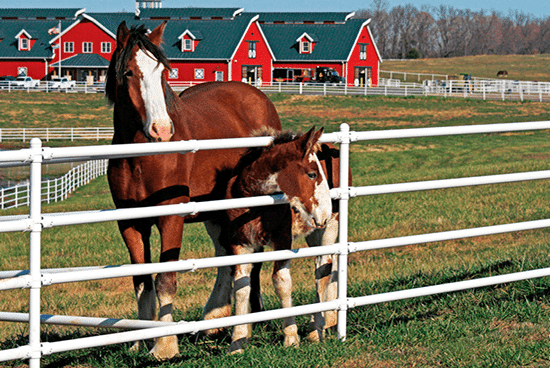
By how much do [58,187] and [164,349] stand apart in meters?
24.3

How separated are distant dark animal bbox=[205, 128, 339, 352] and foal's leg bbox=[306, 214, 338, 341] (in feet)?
0.12

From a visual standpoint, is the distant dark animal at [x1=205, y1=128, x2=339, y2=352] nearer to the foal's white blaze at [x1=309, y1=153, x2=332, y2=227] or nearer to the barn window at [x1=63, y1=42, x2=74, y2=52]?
the foal's white blaze at [x1=309, y1=153, x2=332, y2=227]

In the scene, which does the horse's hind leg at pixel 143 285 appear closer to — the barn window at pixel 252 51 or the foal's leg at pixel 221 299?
the foal's leg at pixel 221 299


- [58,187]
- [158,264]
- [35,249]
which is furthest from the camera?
[58,187]

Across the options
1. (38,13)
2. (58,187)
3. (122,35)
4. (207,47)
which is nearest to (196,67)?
(207,47)

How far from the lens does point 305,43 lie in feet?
238

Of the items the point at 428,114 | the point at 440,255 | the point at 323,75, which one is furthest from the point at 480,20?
the point at 440,255

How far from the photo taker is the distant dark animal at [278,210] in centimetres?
457

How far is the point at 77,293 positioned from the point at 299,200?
239 inches

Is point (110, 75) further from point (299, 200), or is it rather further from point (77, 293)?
point (77, 293)

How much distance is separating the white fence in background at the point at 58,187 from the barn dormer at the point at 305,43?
42.3 m

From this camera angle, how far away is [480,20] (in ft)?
530

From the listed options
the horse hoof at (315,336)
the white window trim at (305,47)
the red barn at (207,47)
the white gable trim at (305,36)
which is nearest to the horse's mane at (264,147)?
the horse hoof at (315,336)

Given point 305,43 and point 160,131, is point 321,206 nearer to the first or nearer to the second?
point 160,131
